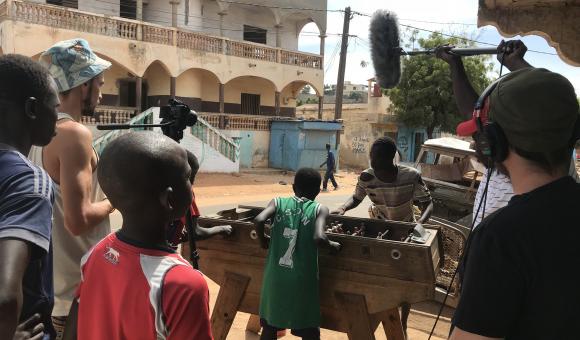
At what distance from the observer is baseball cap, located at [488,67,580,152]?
1.23 metres

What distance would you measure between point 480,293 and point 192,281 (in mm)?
765

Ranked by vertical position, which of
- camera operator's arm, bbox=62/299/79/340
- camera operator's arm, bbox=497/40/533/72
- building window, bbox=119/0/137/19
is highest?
building window, bbox=119/0/137/19

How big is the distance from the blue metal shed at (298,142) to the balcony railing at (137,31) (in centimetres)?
337

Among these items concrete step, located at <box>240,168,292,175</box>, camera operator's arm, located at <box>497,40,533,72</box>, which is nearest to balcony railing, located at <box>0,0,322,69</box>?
concrete step, located at <box>240,168,292,175</box>

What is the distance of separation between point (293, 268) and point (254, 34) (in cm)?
2219

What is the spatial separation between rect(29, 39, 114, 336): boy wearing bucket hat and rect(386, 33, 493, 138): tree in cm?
2160

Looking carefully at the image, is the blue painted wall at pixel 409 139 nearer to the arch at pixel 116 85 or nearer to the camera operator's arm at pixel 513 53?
the arch at pixel 116 85

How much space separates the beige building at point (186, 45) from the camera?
49.7 ft

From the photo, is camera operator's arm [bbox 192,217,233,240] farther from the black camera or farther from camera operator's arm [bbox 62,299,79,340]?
camera operator's arm [bbox 62,299,79,340]

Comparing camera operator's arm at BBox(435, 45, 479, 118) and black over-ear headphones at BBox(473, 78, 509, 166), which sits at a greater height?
camera operator's arm at BBox(435, 45, 479, 118)

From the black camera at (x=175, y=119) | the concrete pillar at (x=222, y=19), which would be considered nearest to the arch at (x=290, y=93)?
the concrete pillar at (x=222, y=19)

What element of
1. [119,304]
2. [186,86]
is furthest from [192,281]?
[186,86]

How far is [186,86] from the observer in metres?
20.4

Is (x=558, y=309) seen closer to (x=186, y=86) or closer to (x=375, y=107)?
(x=186, y=86)
